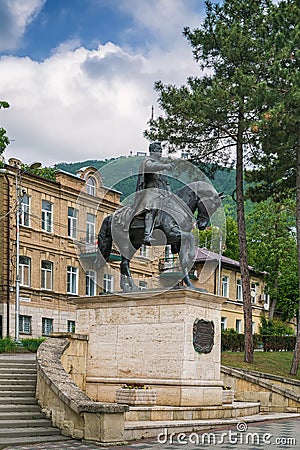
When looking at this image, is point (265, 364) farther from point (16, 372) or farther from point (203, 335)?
point (16, 372)

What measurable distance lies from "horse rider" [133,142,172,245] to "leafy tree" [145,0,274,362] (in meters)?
9.84

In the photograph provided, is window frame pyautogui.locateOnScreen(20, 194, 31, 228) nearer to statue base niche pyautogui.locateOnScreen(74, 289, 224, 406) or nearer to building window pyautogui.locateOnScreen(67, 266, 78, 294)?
building window pyautogui.locateOnScreen(67, 266, 78, 294)

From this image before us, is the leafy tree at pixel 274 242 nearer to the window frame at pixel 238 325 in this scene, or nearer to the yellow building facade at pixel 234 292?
the yellow building facade at pixel 234 292

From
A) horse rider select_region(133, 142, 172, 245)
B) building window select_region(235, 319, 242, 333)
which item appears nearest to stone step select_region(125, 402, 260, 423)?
horse rider select_region(133, 142, 172, 245)

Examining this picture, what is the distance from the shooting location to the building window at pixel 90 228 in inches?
770

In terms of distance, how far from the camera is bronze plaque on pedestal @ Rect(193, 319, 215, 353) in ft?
55.3

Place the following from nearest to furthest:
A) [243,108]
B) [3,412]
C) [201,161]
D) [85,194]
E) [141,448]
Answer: [141,448]
[3,412]
[85,194]
[243,108]
[201,161]

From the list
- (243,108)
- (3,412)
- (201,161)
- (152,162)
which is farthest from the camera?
(201,161)

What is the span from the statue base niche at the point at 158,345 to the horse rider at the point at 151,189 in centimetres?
174

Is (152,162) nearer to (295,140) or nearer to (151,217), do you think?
(151,217)

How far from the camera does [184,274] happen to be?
17.4 meters

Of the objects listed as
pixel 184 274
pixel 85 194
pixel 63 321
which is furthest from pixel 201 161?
pixel 63 321

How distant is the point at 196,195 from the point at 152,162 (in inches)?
56.5

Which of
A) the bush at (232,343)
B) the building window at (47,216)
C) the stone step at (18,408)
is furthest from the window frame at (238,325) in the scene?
the stone step at (18,408)
